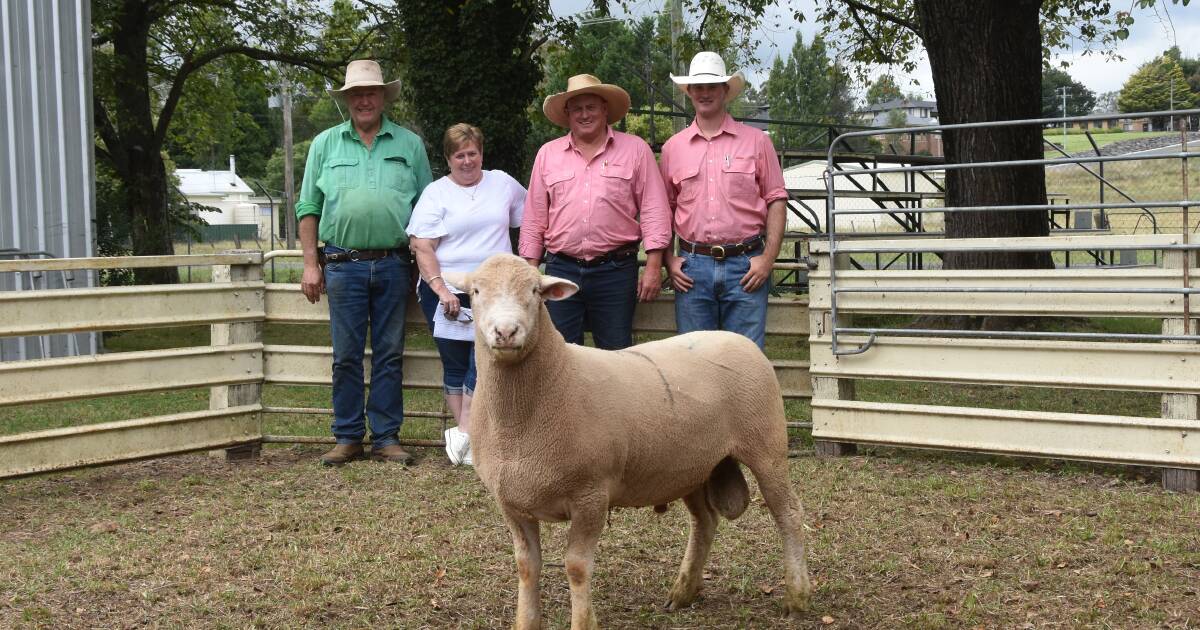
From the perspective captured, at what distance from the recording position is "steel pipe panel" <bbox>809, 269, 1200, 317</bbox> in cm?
653

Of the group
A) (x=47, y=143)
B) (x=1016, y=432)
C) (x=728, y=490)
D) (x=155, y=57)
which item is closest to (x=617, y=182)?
(x=728, y=490)

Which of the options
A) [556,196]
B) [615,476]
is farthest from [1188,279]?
[615,476]

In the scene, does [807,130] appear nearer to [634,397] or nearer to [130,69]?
[130,69]

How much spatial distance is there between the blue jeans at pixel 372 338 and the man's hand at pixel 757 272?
2154 millimetres

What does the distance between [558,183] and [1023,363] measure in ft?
9.59

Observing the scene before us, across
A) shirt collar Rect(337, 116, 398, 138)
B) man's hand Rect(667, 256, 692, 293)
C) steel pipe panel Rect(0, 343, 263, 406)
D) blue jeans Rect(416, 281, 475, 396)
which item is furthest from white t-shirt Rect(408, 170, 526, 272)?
steel pipe panel Rect(0, 343, 263, 406)

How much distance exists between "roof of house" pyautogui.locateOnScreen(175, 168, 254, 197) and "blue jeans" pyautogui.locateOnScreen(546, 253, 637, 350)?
72.8m

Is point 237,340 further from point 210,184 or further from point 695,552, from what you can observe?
point 210,184

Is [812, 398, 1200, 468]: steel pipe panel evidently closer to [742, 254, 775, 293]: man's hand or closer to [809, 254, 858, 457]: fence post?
[809, 254, 858, 457]: fence post

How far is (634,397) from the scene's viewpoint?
14.3 ft

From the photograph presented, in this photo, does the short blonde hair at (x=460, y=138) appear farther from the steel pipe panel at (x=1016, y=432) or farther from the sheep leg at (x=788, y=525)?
the sheep leg at (x=788, y=525)

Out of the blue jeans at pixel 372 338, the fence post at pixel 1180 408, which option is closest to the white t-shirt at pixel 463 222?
the blue jeans at pixel 372 338

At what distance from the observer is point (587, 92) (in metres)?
6.46

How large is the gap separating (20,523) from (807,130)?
58.7 meters
